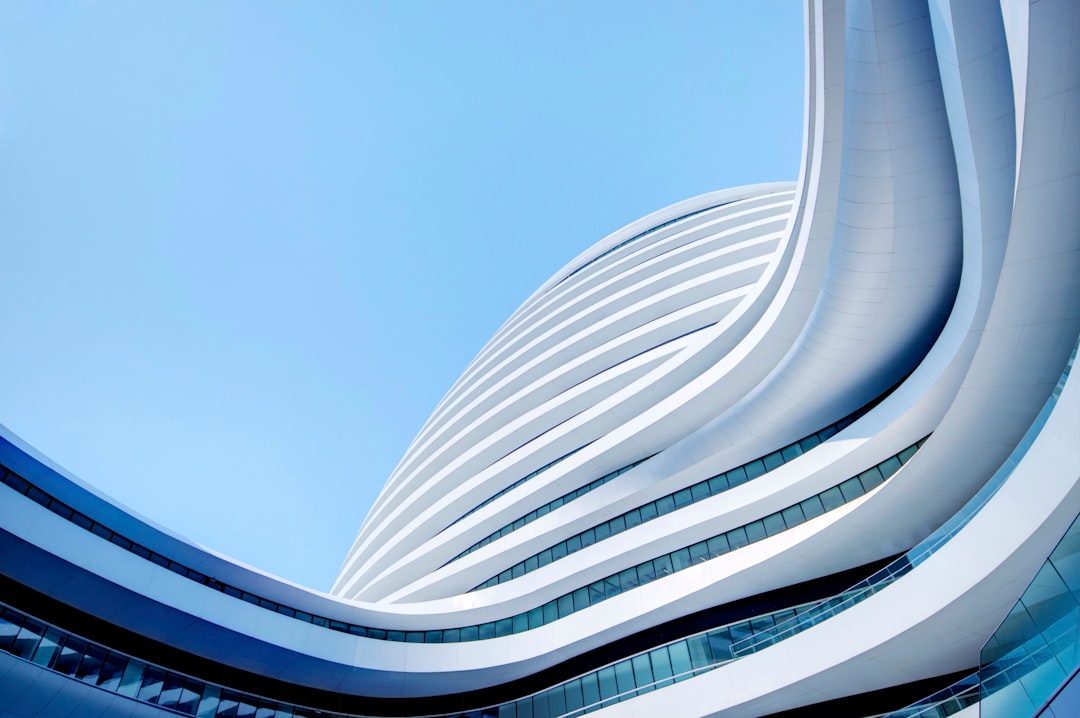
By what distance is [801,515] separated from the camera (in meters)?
18.8

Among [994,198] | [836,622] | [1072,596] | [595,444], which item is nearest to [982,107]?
[994,198]

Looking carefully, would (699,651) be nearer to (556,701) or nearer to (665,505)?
(556,701)

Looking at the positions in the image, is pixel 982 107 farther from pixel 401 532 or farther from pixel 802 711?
pixel 401 532

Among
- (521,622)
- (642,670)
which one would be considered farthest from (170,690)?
(642,670)

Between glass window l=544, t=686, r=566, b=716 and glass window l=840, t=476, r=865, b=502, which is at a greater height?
glass window l=840, t=476, r=865, b=502

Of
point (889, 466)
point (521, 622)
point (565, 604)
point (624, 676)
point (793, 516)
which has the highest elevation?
point (889, 466)

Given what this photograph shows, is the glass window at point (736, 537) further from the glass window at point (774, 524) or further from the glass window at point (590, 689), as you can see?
the glass window at point (590, 689)

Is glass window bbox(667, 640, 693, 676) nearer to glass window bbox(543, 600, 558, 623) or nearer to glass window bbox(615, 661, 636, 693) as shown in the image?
glass window bbox(615, 661, 636, 693)

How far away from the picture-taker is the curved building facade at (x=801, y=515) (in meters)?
10.7

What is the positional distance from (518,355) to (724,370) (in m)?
20.1

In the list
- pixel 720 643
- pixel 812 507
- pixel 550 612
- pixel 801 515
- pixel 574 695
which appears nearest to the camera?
pixel 720 643

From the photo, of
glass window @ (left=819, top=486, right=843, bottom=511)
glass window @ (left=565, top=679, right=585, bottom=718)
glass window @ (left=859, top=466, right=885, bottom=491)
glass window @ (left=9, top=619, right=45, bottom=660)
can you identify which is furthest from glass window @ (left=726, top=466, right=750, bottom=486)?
glass window @ (left=9, top=619, right=45, bottom=660)

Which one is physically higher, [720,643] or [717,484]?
[717,484]

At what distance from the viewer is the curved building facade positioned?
10.7 meters
